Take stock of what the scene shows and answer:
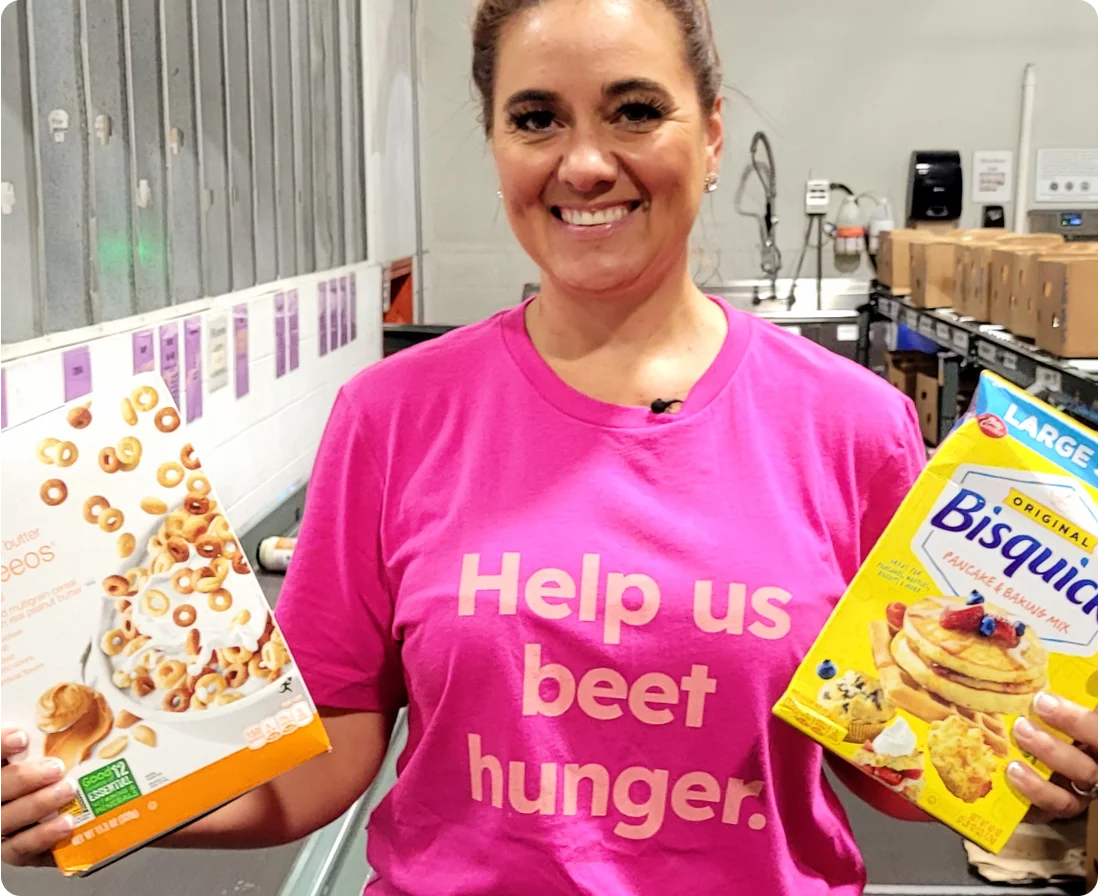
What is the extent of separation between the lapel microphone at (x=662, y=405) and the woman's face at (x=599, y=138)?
4.6 inches

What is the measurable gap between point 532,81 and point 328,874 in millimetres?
1188

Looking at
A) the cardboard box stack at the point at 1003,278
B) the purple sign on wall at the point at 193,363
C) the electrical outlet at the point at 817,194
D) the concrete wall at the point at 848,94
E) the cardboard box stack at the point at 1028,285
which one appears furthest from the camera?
the electrical outlet at the point at 817,194

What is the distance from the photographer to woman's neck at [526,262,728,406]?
1027 millimetres

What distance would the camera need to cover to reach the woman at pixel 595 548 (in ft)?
2.99

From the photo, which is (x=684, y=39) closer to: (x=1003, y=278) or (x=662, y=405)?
(x=662, y=405)

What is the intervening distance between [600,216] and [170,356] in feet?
4.11

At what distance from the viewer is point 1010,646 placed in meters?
0.87

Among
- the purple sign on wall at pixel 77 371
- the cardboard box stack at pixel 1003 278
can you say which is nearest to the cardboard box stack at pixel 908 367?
the cardboard box stack at pixel 1003 278

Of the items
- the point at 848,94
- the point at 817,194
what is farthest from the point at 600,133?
the point at 848,94

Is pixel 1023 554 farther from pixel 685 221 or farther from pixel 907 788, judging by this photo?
pixel 685 221

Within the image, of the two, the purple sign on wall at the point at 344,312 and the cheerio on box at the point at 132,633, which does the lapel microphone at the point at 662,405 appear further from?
the purple sign on wall at the point at 344,312

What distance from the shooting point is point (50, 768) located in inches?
32.2

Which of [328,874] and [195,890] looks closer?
[195,890]

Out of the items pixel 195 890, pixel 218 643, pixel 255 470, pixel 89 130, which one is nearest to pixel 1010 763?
pixel 218 643
